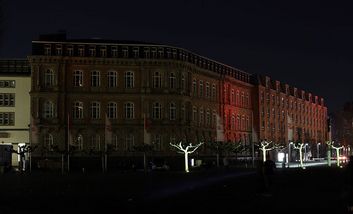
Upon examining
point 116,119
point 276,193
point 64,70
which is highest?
point 64,70

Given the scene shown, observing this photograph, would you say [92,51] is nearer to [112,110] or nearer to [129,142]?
[112,110]

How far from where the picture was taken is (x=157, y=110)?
97.2 meters

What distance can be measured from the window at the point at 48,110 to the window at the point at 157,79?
1581 cm

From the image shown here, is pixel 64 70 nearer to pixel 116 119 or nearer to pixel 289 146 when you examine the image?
pixel 116 119

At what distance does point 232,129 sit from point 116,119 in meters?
31.7

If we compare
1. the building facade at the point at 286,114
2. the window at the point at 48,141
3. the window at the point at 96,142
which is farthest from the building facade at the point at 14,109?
the building facade at the point at 286,114

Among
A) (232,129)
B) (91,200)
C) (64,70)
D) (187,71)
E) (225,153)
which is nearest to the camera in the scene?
(91,200)

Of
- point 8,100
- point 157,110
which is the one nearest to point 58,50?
point 8,100

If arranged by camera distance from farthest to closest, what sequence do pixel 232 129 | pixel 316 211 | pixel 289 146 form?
pixel 289 146 → pixel 232 129 → pixel 316 211

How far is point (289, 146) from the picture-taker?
128625 mm

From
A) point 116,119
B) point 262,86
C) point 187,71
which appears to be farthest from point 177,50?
point 262,86

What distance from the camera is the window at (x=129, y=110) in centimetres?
9583

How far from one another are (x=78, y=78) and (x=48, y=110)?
657 centimetres

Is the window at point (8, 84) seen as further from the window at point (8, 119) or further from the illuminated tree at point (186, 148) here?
the illuminated tree at point (186, 148)
